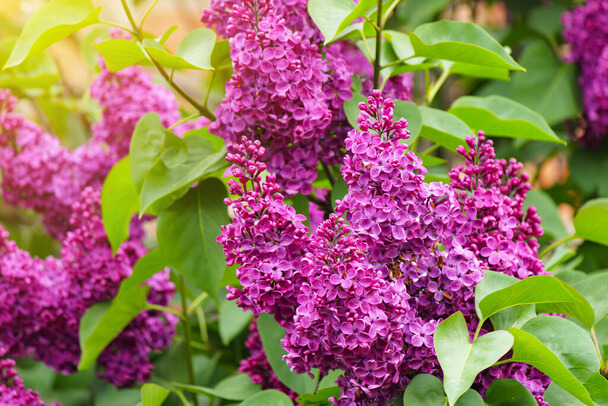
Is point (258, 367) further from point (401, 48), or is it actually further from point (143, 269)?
point (401, 48)

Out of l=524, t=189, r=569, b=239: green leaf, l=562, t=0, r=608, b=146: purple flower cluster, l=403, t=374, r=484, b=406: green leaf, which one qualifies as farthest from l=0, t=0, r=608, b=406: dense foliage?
l=562, t=0, r=608, b=146: purple flower cluster

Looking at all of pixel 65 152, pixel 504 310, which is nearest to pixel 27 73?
pixel 65 152

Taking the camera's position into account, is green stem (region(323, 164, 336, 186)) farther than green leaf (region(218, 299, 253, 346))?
No

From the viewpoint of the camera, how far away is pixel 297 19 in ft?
2.35

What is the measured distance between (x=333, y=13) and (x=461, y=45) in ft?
0.48

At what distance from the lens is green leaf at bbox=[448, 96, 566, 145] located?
77 cm

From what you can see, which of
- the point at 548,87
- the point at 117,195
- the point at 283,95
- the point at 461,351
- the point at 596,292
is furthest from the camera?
the point at 548,87

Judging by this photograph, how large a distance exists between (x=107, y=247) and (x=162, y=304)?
142 mm

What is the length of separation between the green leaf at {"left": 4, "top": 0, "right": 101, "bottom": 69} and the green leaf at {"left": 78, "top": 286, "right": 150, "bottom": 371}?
353 mm

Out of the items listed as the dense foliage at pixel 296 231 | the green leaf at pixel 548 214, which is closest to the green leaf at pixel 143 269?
the dense foliage at pixel 296 231

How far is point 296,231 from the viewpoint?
1.81 ft

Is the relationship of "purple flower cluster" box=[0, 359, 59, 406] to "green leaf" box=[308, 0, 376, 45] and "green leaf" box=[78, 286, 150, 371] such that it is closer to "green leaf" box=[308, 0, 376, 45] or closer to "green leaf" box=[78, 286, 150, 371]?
"green leaf" box=[78, 286, 150, 371]

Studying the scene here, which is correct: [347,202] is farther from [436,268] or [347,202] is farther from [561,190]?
[561,190]

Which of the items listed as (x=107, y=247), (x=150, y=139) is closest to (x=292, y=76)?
(x=150, y=139)
